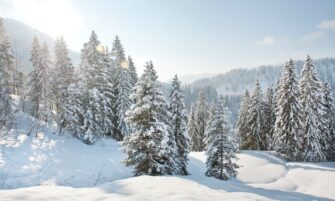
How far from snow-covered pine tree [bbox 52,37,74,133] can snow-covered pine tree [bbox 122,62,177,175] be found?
17.9 metres

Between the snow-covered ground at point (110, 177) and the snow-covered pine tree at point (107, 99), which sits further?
the snow-covered pine tree at point (107, 99)

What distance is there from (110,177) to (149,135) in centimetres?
747

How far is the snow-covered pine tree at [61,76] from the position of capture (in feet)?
127

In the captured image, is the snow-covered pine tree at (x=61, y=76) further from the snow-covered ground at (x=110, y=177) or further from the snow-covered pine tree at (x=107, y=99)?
the snow-covered pine tree at (x=107, y=99)

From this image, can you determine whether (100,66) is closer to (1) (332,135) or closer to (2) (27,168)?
(2) (27,168)

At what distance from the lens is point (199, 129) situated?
5966 cm

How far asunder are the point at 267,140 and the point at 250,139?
354 cm

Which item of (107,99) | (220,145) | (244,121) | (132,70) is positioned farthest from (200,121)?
(220,145)

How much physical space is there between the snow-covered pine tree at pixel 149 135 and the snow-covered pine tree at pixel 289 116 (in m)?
25.4

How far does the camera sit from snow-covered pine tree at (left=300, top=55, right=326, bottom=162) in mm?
42219

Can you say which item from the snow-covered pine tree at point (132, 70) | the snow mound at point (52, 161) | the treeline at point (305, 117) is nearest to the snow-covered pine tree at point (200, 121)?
the snow-covered pine tree at point (132, 70)

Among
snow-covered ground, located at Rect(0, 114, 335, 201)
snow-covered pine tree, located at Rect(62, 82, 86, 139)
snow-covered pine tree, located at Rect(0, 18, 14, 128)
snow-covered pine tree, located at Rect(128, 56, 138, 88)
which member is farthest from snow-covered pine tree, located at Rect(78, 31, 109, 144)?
snow-covered pine tree, located at Rect(128, 56, 138, 88)

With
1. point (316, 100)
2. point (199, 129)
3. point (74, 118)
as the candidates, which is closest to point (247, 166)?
point (316, 100)

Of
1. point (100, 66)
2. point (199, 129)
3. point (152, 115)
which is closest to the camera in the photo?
point (152, 115)
